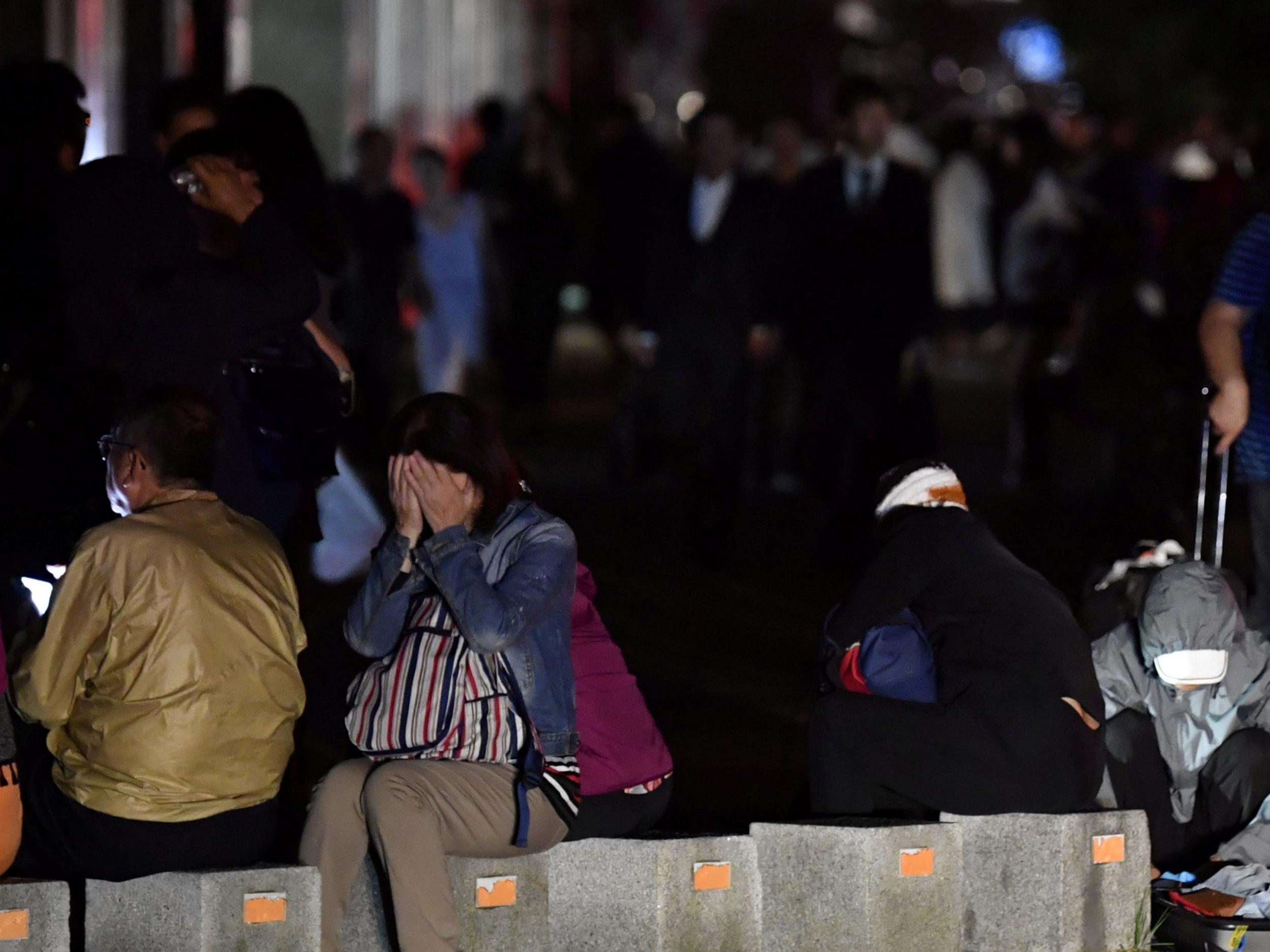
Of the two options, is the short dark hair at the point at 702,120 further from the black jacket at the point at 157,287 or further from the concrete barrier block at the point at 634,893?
the concrete barrier block at the point at 634,893

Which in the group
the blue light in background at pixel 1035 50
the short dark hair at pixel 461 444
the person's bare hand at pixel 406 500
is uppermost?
the blue light in background at pixel 1035 50

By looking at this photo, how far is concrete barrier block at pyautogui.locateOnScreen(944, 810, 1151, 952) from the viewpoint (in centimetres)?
577

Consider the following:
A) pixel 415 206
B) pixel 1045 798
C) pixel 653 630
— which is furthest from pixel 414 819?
pixel 415 206

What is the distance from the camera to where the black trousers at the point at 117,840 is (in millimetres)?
5090

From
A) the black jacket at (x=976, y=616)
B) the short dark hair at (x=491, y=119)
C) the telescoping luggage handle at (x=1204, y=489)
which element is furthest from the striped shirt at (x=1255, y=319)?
the short dark hair at (x=491, y=119)

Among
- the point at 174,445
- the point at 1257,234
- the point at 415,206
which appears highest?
the point at 415,206

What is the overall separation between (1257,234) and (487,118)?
1015 centimetres

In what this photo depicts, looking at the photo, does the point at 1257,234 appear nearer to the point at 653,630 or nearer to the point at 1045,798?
the point at 1045,798

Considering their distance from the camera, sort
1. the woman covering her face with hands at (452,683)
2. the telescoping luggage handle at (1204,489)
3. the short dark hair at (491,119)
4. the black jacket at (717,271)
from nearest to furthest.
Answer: the woman covering her face with hands at (452,683)
the telescoping luggage handle at (1204,489)
the black jacket at (717,271)
the short dark hair at (491,119)

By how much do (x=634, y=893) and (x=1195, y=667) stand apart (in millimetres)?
1579

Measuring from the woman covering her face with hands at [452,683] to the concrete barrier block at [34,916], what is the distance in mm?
563

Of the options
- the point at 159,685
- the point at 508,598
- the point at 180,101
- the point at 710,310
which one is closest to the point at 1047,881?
the point at 508,598

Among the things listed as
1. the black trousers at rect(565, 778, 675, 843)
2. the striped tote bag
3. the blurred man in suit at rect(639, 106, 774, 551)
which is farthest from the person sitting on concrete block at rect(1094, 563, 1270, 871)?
the blurred man in suit at rect(639, 106, 774, 551)

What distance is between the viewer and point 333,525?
866 cm
